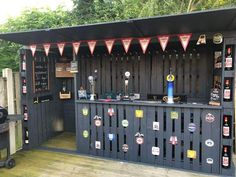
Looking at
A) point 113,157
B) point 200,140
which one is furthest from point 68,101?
point 200,140

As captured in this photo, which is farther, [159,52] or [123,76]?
[123,76]

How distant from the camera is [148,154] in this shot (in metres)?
3.71

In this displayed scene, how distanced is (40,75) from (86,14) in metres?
4.36

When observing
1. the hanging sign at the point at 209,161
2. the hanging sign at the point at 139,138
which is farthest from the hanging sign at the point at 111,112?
the hanging sign at the point at 209,161

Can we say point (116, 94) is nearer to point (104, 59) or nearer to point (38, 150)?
point (104, 59)

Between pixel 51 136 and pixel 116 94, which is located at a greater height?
pixel 116 94

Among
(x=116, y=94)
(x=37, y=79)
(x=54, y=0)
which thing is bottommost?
(x=116, y=94)

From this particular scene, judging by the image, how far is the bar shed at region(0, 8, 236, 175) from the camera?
3.18m

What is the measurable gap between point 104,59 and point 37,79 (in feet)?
4.99

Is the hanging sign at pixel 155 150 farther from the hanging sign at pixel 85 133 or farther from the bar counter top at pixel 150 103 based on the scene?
the hanging sign at pixel 85 133

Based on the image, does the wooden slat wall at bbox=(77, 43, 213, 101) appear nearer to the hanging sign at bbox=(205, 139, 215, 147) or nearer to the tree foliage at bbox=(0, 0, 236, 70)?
the hanging sign at bbox=(205, 139, 215, 147)

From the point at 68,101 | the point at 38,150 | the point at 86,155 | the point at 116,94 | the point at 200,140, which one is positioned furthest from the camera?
the point at 68,101

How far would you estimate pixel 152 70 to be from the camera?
4484 mm

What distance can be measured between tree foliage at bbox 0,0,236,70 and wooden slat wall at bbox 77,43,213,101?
3.16 meters
